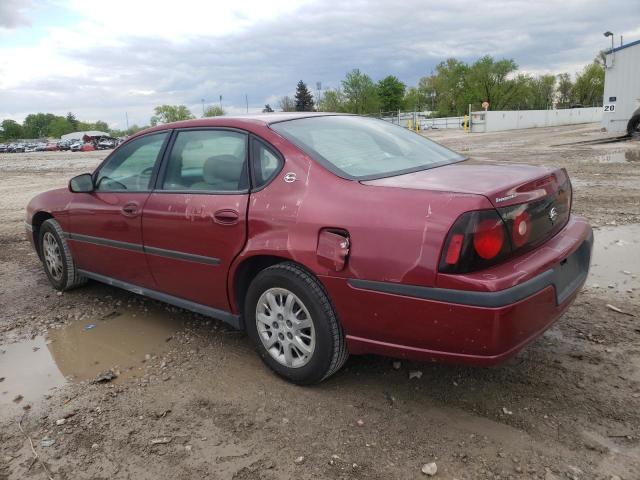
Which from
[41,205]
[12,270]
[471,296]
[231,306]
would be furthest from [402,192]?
[12,270]

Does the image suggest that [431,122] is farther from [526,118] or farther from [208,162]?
[208,162]

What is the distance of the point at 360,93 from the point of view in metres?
76.6

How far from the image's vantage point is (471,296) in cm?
232

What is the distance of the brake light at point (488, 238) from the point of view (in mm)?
2346

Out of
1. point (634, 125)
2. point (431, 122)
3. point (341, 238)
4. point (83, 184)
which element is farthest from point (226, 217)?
point (431, 122)

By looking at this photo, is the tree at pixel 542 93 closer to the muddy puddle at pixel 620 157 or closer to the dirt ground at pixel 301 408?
the muddy puddle at pixel 620 157

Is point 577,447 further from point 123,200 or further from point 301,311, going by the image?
point 123,200

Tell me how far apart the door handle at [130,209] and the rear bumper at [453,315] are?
5.89 feet

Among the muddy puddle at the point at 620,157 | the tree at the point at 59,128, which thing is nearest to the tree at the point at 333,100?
the muddy puddle at the point at 620,157

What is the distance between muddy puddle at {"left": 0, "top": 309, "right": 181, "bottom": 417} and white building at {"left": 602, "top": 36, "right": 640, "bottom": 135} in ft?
87.5

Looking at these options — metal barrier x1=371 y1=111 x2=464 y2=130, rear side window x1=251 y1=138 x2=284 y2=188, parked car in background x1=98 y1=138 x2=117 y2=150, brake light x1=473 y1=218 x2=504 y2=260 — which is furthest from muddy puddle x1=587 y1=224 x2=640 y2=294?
parked car in background x1=98 y1=138 x2=117 y2=150

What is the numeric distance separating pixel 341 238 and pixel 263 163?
81cm

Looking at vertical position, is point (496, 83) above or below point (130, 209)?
above

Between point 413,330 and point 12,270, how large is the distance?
205 inches
